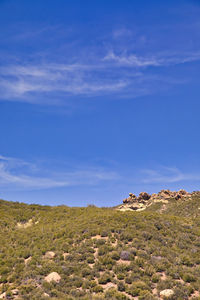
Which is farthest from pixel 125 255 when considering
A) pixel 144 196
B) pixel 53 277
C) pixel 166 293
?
pixel 144 196

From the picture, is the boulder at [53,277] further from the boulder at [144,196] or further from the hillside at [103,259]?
the boulder at [144,196]

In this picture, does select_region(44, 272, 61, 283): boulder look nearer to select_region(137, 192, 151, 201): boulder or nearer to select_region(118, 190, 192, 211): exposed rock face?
select_region(118, 190, 192, 211): exposed rock face

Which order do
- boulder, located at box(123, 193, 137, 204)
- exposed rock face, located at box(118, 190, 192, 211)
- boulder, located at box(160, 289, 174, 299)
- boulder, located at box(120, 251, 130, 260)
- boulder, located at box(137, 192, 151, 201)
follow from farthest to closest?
boulder, located at box(137, 192, 151, 201), boulder, located at box(123, 193, 137, 204), exposed rock face, located at box(118, 190, 192, 211), boulder, located at box(120, 251, 130, 260), boulder, located at box(160, 289, 174, 299)

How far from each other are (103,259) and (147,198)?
78.8 metres

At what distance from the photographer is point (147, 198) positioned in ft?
330

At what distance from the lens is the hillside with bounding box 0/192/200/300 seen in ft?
65.9

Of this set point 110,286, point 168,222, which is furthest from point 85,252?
point 168,222

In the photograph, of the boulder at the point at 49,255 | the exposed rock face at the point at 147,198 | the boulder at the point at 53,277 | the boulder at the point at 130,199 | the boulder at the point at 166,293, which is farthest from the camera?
the boulder at the point at 130,199

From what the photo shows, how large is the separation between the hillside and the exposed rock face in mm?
53694

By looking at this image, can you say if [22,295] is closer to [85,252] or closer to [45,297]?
[45,297]

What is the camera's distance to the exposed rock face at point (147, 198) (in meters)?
91.2

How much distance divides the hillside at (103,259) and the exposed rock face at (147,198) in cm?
5369

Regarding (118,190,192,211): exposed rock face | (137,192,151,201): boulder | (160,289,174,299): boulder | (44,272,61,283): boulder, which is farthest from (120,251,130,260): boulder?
(137,192,151,201): boulder

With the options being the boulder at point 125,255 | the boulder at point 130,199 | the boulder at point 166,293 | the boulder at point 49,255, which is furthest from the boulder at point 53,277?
the boulder at point 130,199
